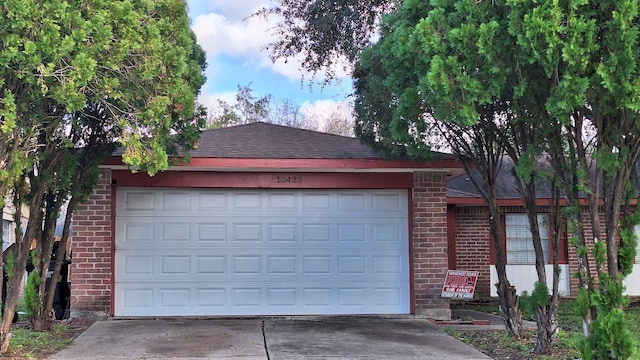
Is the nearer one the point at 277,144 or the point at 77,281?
the point at 77,281

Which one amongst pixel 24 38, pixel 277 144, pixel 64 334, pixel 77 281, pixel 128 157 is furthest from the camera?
pixel 277 144

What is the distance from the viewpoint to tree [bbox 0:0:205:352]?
5.53 m

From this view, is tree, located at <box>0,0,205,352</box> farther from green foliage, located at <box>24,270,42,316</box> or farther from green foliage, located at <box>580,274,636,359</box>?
green foliage, located at <box>580,274,636,359</box>

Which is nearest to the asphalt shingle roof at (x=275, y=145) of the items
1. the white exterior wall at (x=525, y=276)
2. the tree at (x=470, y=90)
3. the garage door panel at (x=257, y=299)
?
the tree at (x=470, y=90)

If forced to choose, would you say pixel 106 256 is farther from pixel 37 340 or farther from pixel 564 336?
pixel 564 336

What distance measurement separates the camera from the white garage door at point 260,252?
400 inches

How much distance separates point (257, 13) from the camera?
14.4 metres

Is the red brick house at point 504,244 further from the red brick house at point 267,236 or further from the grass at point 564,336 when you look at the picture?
the red brick house at point 267,236

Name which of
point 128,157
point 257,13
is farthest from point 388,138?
point 257,13

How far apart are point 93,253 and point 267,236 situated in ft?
9.34

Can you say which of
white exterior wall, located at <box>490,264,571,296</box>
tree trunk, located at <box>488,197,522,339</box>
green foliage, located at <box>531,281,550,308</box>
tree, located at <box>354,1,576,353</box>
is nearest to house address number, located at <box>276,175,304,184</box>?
tree, located at <box>354,1,576,353</box>

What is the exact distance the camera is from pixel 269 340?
8.07m

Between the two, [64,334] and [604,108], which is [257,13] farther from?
[604,108]

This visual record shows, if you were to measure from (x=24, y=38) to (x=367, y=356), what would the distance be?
492 centimetres
